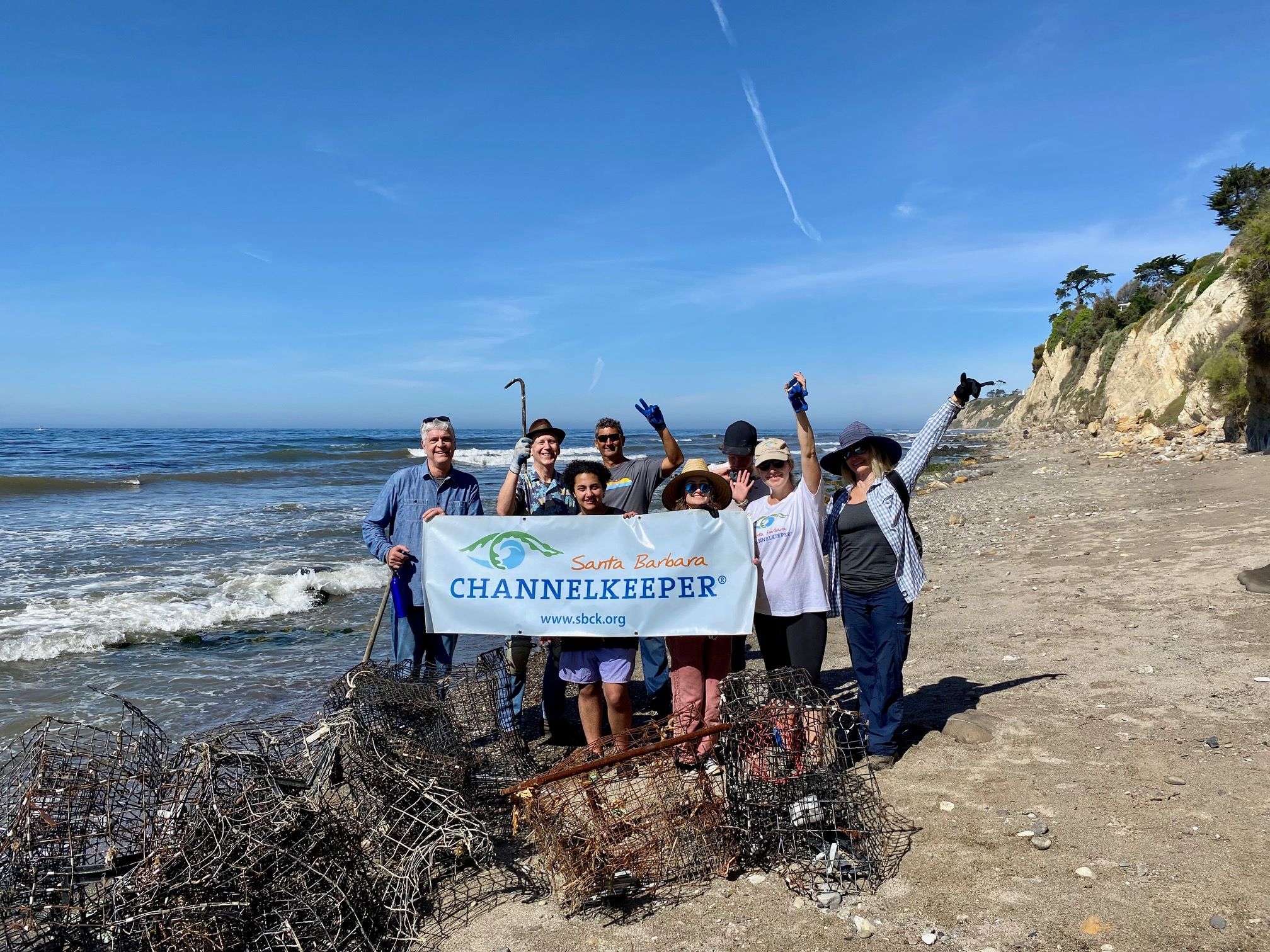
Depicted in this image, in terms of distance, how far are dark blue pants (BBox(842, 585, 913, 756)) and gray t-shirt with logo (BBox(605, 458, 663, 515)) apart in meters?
1.70

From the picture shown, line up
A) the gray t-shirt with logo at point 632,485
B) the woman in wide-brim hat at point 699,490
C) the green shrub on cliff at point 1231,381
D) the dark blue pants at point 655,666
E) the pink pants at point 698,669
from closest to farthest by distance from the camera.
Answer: the pink pants at point 698,669
the woman in wide-brim hat at point 699,490
the gray t-shirt with logo at point 632,485
the dark blue pants at point 655,666
the green shrub on cliff at point 1231,381

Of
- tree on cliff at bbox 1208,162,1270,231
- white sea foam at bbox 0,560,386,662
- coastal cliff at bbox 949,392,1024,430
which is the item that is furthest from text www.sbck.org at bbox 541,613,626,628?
coastal cliff at bbox 949,392,1024,430

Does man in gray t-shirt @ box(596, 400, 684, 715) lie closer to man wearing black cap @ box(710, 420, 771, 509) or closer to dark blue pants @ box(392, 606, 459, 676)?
man wearing black cap @ box(710, 420, 771, 509)

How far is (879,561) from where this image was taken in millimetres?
4730

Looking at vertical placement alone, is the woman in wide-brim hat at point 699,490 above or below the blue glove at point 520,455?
below

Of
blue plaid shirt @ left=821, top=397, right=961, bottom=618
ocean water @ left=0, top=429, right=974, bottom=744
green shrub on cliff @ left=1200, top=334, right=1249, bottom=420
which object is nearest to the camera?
blue plaid shirt @ left=821, top=397, right=961, bottom=618

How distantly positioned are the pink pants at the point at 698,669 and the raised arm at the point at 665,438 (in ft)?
5.21

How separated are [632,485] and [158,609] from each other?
8.00m

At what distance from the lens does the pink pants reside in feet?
15.7

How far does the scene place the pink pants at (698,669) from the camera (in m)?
4.78

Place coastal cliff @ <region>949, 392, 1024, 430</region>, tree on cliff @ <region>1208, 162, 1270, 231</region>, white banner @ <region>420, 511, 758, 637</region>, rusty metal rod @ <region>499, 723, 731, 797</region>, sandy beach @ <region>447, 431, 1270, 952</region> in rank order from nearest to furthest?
sandy beach @ <region>447, 431, 1270, 952</region> → rusty metal rod @ <region>499, 723, 731, 797</region> → white banner @ <region>420, 511, 758, 637</region> → tree on cliff @ <region>1208, 162, 1270, 231</region> → coastal cliff @ <region>949, 392, 1024, 430</region>

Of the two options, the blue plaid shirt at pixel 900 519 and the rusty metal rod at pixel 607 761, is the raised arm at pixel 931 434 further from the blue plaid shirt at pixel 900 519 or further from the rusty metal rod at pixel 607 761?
the rusty metal rod at pixel 607 761

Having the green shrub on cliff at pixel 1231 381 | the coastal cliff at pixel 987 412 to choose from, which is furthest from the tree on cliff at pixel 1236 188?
the coastal cliff at pixel 987 412

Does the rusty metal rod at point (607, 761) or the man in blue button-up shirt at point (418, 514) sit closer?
the rusty metal rod at point (607, 761)
